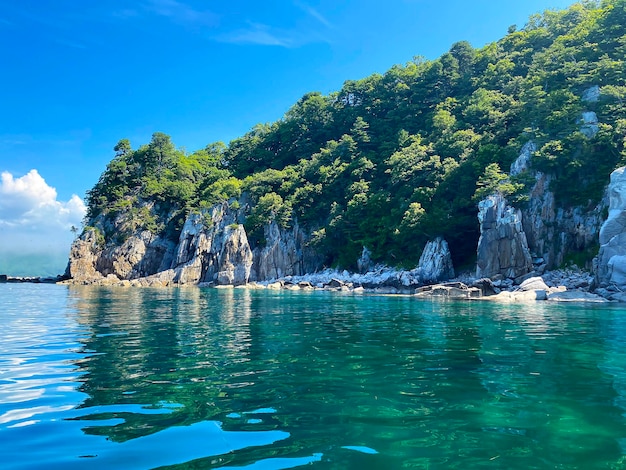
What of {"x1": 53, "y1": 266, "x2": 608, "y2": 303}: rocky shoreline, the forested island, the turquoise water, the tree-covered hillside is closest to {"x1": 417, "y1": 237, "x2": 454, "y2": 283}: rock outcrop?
the forested island

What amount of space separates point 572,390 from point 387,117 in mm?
80272

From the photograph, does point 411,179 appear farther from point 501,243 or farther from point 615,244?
point 615,244

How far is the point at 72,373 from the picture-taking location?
8.52m

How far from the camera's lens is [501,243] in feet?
146

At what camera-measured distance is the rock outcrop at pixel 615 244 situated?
32.4m

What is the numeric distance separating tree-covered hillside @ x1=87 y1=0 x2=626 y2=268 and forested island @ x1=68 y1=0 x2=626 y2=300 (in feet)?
0.75

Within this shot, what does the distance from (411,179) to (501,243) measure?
1943 centimetres

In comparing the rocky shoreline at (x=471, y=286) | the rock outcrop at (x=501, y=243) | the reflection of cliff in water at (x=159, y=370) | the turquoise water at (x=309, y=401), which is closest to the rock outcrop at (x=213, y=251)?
the rocky shoreline at (x=471, y=286)

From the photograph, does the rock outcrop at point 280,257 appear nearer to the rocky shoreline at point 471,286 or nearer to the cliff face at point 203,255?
the cliff face at point 203,255

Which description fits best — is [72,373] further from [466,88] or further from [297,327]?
[466,88]

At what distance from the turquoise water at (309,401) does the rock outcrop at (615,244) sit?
22682 mm

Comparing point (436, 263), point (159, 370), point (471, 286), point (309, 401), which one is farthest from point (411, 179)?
point (309, 401)

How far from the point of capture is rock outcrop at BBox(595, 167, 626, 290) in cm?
3238

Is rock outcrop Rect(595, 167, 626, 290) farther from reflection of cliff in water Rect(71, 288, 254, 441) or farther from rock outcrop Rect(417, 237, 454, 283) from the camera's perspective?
reflection of cliff in water Rect(71, 288, 254, 441)
